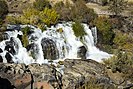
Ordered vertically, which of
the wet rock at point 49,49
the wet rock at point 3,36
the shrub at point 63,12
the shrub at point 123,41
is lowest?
the shrub at point 123,41

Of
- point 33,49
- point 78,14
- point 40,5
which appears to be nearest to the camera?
point 33,49

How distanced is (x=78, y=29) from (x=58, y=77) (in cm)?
1258

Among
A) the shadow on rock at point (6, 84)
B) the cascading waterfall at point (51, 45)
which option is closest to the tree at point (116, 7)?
the cascading waterfall at point (51, 45)

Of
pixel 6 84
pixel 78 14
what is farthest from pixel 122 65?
pixel 78 14

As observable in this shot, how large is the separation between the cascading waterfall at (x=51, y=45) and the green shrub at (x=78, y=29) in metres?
0.37

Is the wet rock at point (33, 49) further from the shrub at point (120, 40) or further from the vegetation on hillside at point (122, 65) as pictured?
the shrub at point (120, 40)

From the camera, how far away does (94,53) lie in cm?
4312

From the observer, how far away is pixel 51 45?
41.2 meters

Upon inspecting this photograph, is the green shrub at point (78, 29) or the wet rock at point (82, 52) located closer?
the wet rock at point (82, 52)

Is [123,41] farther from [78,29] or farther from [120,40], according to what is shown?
[78,29]

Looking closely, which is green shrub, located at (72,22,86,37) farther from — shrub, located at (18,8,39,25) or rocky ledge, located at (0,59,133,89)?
rocky ledge, located at (0,59,133,89)

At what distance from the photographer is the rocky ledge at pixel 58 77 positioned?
103ft

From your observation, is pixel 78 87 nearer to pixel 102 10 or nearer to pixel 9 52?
pixel 9 52

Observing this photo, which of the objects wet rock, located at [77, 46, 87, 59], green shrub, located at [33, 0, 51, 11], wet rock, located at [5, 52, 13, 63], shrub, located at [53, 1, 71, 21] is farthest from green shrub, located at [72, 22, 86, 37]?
wet rock, located at [5, 52, 13, 63]
